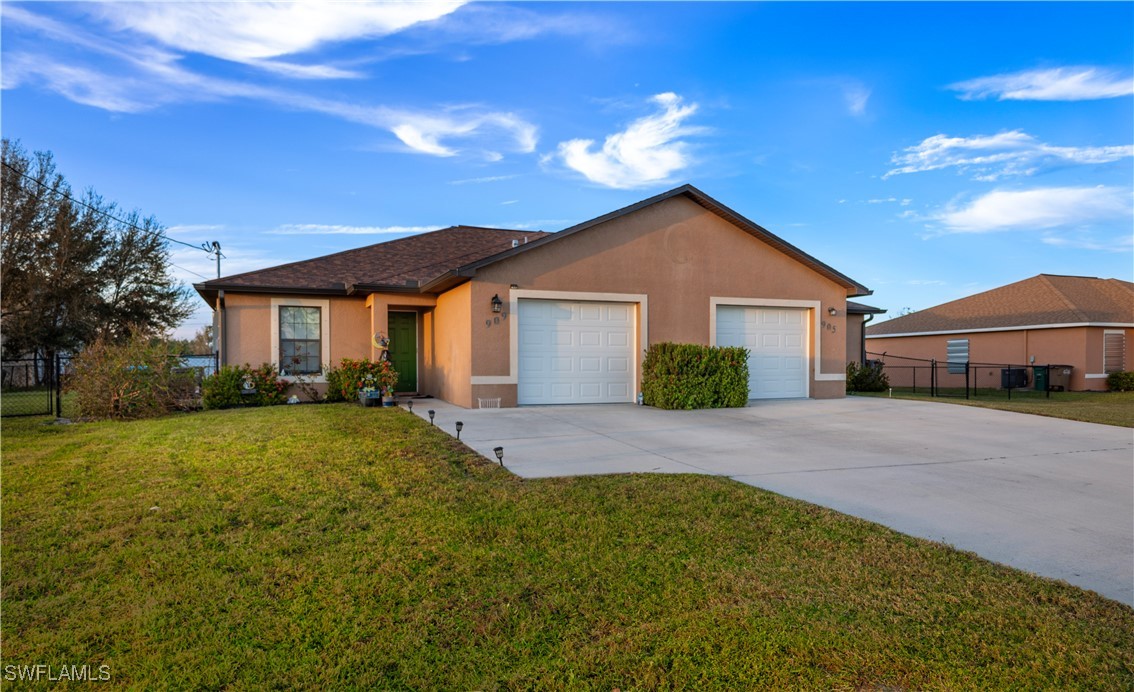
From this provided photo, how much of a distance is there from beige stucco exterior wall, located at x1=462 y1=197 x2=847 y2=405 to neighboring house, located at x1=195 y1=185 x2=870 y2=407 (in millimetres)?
28

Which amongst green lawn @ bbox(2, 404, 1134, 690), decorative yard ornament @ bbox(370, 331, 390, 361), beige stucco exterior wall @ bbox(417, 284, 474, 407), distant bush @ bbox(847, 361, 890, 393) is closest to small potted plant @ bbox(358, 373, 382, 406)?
decorative yard ornament @ bbox(370, 331, 390, 361)

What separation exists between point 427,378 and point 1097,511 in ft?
41.7

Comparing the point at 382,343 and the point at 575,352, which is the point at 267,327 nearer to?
the point at 382,343

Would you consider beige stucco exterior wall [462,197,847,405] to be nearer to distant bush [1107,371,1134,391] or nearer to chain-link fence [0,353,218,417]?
chain-link fence [0,353,218,417]

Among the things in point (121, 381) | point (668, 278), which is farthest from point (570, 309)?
point (121, 381)

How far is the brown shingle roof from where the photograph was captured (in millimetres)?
13180

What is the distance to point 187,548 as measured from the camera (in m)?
4.08

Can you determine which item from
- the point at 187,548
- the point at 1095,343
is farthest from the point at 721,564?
the point at 1095,343

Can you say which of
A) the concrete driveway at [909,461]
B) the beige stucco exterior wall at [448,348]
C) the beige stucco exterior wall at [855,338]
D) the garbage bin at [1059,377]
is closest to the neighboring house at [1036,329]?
the garbage bin at [1059,377]

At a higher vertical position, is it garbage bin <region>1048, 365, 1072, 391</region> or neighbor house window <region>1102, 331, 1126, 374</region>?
neighbor house window <region>1102, 331, 1126, 374</region>

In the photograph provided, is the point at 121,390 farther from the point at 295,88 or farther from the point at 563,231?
the point at 563,231

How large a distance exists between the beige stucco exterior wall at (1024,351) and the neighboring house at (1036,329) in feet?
0.09

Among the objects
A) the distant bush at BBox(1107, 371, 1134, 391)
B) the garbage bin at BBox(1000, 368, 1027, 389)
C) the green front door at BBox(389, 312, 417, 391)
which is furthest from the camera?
the garbage bin at BBox(1000, 368, 1027, 389)

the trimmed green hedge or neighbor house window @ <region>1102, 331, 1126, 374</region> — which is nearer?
the trimmed green hedge
